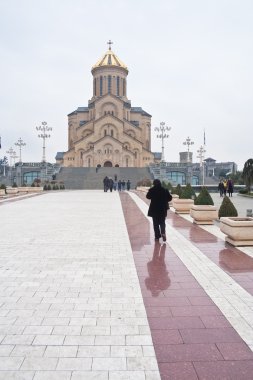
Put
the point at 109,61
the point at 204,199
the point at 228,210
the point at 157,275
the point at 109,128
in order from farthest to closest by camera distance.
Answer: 1. the point at 109,61
2. the point at 109,128
3. the point at 204,199
4. the point at 228,210
5. the point at 157,275

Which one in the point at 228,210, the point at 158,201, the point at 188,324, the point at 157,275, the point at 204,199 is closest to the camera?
the point at 188,324

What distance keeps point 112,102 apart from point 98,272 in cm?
5500

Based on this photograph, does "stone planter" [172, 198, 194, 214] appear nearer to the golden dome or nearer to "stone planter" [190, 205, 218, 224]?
"stone planter" [190, 205, 218, 224]

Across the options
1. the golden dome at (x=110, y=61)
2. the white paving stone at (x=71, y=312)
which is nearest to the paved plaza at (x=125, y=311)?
the white paving stone at (x=71, y=312)

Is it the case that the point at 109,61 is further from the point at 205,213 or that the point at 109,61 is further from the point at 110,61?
the point at 205,213

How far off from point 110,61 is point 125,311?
61.2 metres

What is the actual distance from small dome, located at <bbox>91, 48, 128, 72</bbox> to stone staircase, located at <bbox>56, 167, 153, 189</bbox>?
20843mm

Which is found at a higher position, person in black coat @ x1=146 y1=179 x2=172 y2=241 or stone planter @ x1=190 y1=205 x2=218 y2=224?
person in black coat @ x1=146 y1=179 x2=172 y2=241

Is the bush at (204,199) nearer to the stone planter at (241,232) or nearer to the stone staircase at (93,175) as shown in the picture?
the stone planter at (241,232)

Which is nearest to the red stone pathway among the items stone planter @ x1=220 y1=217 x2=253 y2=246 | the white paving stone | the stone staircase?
the white paving stone

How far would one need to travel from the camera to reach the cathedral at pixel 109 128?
177 feet

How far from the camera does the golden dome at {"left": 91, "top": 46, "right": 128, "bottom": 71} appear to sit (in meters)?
60.3

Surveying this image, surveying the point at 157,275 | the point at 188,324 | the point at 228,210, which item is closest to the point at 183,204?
the point at 228,210

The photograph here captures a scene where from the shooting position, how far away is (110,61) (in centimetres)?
6075
